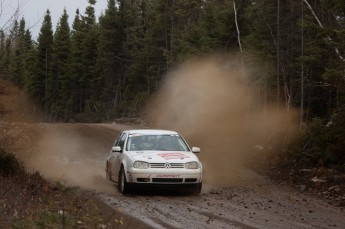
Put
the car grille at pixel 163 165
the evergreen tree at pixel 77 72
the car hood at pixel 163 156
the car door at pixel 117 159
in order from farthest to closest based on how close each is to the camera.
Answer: the evergreen tree at pixel 77 72 < the car door at pixel 117 159 < the car hood at pixel 163 156 < the car grille at pixel 163 165

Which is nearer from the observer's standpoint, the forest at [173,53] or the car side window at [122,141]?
the car side window at [122,141]

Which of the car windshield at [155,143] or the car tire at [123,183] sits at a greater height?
the car windshield at [155,143]

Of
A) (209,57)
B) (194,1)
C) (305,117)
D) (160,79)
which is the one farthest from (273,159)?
(160,79)

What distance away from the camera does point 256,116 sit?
3139cm

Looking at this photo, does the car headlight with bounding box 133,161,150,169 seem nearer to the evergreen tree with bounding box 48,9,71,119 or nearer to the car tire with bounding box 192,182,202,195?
the car tire with bounding box 192,182,202,195

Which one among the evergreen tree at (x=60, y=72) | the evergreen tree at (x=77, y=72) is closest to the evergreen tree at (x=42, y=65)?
the evergreen tree at (x=60, y=72)

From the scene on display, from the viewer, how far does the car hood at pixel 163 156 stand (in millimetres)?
12047

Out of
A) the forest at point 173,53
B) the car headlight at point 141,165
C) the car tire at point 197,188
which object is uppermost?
the forest at point 173,53

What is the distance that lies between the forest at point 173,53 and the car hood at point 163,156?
3.76m

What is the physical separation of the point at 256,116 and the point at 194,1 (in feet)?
61.0

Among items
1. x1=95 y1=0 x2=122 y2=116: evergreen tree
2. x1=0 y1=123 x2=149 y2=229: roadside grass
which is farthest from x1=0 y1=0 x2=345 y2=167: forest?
x1=0 y1=123 x2=149 y2=229: roadside grass

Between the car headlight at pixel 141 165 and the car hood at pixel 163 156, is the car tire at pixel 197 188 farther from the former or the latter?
the car headlight at pixel 141 165

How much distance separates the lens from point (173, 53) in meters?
50.2

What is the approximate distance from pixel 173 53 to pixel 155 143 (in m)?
37.4
